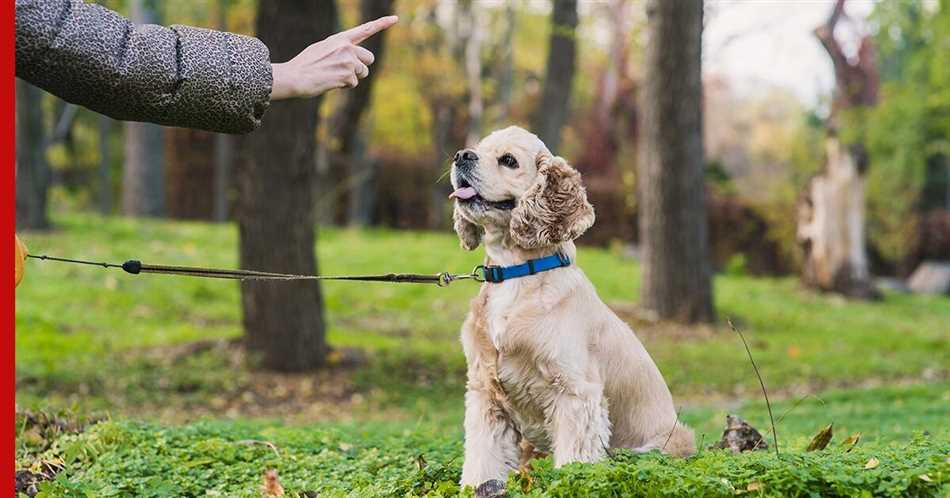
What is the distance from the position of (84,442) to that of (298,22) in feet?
19.0

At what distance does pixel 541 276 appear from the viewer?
4.40 metres

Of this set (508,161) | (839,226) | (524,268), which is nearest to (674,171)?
(839,226)

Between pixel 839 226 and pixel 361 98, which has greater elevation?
pixel 361 98

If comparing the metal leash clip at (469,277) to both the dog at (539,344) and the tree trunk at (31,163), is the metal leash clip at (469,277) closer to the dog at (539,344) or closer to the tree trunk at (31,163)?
the dog at (539,344)

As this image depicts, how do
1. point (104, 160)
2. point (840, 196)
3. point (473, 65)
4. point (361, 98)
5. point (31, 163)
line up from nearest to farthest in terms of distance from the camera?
point (361, 98), point (31, 163), point (840, 196), point (104, 160), point (473, 65)

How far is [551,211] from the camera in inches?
170

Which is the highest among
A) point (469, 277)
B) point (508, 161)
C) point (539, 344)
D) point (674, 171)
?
point (674, 171)

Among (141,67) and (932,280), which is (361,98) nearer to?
(141,67)

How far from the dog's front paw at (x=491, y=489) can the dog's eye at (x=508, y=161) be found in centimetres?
135

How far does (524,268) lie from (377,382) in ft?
21.3

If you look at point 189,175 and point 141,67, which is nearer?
point 141,67

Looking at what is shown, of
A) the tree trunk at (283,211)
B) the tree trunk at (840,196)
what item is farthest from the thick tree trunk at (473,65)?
the tree trunk at (283,211)

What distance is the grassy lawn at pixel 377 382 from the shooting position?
14.0 feet

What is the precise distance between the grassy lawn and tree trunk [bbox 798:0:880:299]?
2.43 ft
